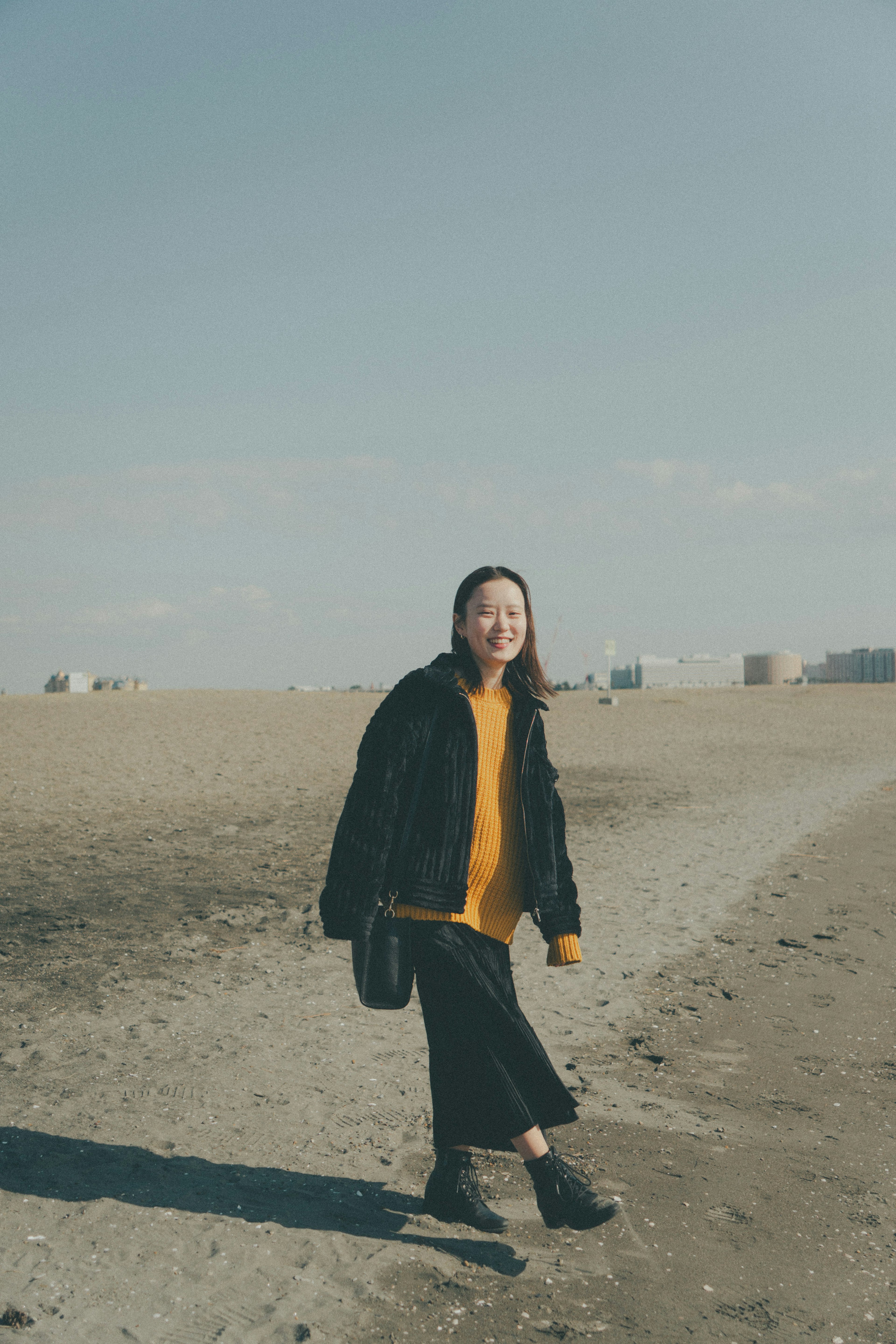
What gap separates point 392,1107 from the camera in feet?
14.1

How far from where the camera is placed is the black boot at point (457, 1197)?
3.23 m

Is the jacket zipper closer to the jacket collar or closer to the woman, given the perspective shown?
the woman

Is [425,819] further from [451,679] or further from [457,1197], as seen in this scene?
[457,1197]

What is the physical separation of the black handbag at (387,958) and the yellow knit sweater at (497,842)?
0.66ft

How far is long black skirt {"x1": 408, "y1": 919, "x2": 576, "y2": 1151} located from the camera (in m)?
3.17

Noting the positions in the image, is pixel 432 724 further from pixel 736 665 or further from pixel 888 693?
pixel 736 665

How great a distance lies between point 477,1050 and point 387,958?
0.45 m

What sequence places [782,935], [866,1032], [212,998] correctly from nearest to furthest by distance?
[866,1032] → [212,998] → [782,935]

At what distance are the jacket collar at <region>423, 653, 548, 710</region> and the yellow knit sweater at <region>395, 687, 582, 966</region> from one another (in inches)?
3.2

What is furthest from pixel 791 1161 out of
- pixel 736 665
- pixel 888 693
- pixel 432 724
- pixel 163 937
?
pixel 736 665

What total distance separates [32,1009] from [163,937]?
161 cm

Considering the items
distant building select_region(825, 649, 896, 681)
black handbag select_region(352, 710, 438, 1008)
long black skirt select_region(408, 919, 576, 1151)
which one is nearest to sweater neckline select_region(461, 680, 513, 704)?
black handbag select_region(352, 710, 438, 1008)

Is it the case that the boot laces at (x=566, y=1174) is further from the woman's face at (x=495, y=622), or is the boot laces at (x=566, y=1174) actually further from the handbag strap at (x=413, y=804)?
the woman's face at (x=495, y=622)

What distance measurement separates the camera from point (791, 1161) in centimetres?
386
